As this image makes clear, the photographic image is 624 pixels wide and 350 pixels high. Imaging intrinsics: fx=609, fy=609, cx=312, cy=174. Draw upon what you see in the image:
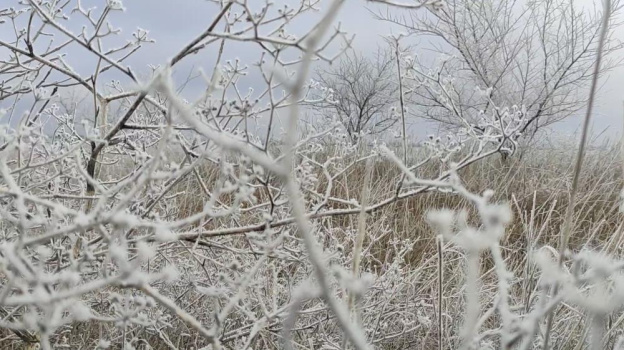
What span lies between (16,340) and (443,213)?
1.76 metres

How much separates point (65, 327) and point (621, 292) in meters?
1.72

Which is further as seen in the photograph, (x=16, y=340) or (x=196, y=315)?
(x=196, y=315)

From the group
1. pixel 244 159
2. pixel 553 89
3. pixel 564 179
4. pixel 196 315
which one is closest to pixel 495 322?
pixel 196 315

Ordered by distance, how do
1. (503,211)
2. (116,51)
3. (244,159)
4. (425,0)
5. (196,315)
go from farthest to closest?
(196,315), (116,51), (425,0), (244,159), (503,211)

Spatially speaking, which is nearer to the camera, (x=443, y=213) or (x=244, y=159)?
(x=443, y=213)

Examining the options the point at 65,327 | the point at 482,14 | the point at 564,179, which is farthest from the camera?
the point at 482,14

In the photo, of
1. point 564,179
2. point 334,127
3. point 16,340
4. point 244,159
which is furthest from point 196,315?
point 564,179

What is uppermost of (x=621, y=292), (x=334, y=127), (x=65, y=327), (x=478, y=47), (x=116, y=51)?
(x=478, y=47)

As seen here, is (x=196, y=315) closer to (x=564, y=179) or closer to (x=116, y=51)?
(x=116, y=51)

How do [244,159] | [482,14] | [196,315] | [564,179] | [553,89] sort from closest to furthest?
1. [244,159]
2. [196,315]
3. [564,179]
4. [553,89]
5. [482,14]

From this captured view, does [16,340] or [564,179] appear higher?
[16,340]

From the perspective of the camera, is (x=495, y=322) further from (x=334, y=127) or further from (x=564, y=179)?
(x=564, y=179)

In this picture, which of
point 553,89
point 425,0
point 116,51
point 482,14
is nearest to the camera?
point 425,0

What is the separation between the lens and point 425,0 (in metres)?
1.07
